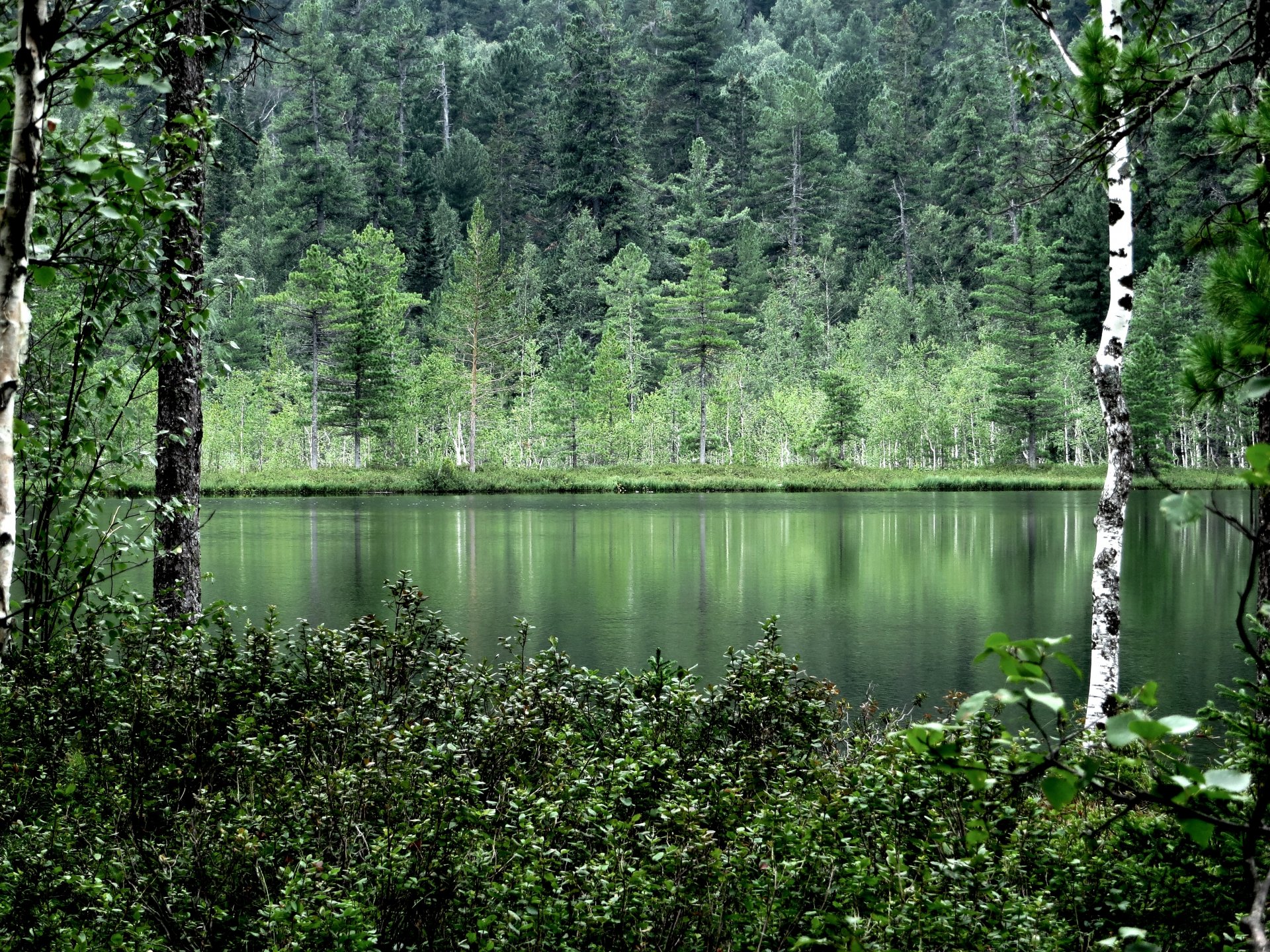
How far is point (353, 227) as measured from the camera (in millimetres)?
67688

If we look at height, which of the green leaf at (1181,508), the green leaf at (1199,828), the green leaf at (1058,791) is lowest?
the green leaf at (1199,828)

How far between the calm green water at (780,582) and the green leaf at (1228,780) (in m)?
7.50

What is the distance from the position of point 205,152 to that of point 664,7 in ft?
320

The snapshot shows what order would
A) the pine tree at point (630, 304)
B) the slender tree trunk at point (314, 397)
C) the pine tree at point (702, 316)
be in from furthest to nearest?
the pine tree at point (630, 304) → the pine tree at point (702, 316) → the slender tree trunk at point (314, 397)

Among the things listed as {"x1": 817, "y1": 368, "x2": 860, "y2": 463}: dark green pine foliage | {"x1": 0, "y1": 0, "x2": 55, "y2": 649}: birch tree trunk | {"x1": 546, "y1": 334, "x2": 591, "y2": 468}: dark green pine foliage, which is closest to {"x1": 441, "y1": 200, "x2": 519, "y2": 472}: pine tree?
{"x1": 546, "y1": 334, "x2": 591, "y2": 468}: dark green pine foliage

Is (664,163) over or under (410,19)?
under

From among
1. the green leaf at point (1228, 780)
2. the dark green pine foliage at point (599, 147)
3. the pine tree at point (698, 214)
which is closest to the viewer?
the green leaf at point (1228, 780)

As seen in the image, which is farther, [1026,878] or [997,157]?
[997,157]

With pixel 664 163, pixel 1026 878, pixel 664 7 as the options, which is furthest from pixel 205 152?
pixel 664 7

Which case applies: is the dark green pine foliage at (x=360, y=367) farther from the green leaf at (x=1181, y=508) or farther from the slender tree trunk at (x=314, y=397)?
the green leaf at (x=1181, y=508)

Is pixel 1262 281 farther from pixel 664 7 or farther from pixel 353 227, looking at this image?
pixel 664 7

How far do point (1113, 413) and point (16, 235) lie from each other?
6.08m

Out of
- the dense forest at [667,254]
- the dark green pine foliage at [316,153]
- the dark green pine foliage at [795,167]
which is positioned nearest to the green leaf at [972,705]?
the dense forest at [667,254]

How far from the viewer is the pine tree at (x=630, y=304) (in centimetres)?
5468
